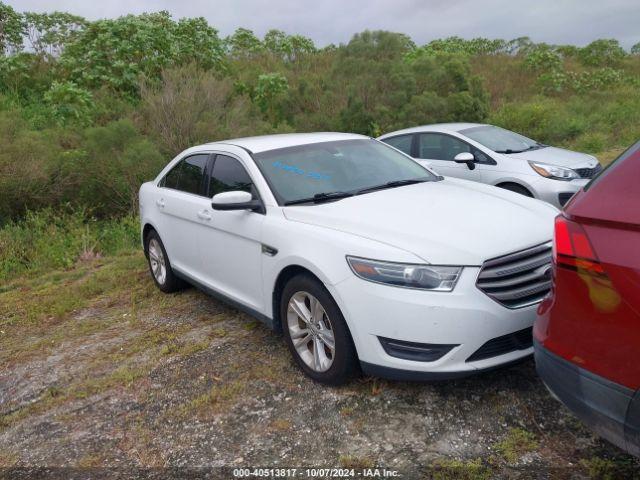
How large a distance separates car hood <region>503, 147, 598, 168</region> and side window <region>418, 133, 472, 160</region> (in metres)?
0.70

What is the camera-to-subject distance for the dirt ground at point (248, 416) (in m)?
2.91

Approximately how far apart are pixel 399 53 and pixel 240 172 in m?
11.4

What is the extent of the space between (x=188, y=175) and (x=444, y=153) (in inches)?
169

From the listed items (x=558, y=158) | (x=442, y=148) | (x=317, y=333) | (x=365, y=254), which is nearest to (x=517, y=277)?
(x=365, y=254)

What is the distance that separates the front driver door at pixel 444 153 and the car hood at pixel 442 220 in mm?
3749

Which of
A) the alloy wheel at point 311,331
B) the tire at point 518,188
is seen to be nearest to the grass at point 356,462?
the alloy wheel at point 311,331

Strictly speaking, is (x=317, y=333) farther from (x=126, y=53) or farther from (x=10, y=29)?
(x=10, y=29)

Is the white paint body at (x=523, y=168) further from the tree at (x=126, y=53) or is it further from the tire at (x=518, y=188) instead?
the tree at (x=126, y=53)

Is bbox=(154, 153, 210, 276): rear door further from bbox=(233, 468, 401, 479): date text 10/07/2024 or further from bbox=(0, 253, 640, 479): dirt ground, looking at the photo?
bbox=(233, 468, 401, 479): date text 10/07/2024

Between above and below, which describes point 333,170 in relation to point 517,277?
above

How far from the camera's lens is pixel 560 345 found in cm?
235

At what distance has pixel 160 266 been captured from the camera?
5953mm

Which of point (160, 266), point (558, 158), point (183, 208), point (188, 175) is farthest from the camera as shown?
point (558, 158)

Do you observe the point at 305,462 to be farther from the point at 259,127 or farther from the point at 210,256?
the point at 259,127
